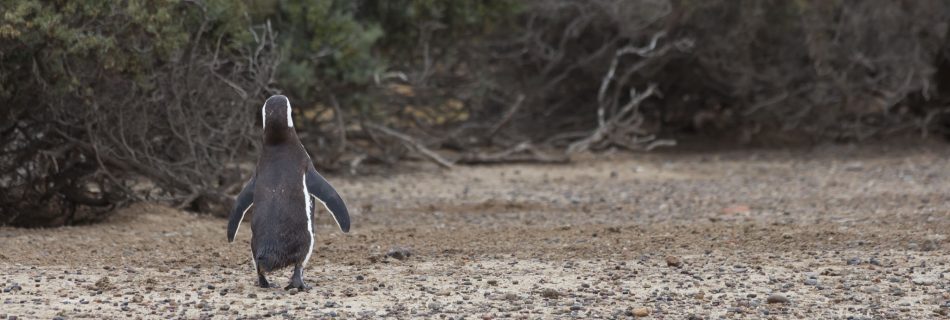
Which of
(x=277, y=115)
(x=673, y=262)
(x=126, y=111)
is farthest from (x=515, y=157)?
(x=277, y=115)

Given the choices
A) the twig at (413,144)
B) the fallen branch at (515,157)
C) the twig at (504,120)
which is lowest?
the fallen branch at (515,157)

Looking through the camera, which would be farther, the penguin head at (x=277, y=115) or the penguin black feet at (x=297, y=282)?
the penguin head at (x=277, y=115)

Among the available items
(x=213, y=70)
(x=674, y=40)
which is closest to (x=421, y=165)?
(x=674, y=40)

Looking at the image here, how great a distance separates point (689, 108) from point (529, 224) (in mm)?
8028

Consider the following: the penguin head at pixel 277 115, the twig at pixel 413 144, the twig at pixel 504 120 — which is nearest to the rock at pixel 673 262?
the penguin head at pixel 277 115

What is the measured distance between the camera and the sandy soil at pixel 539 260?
651cm

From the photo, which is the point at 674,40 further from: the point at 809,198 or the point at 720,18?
the point at 809,198

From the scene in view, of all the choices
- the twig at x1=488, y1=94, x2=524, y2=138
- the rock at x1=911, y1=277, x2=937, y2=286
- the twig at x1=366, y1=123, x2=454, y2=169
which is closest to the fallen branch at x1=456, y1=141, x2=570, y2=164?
the twig at x1=488, y1=94, x2=524, y2=138

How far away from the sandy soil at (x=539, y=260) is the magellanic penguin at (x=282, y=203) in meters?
0.18

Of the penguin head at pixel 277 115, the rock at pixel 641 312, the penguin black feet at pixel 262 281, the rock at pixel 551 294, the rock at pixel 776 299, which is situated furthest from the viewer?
the penguin head at pixel 277 115

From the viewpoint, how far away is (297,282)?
6910 mm

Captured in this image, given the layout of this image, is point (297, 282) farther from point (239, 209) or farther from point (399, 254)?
point (399, 254)

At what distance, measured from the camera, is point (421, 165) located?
15258 millimetres

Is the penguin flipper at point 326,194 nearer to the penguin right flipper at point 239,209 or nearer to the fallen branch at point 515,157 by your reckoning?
the penguin right flipper at point 239,209
